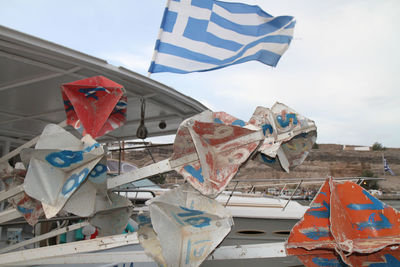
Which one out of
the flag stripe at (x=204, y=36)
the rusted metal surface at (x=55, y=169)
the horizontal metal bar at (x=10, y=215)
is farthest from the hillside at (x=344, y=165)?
the rusted metal surface at (x=55, y=169)

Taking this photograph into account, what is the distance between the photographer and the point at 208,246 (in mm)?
2420

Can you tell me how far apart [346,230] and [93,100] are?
2344mm

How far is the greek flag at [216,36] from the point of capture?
15.8 ft

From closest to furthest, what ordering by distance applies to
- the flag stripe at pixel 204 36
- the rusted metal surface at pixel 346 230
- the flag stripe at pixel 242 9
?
the rusted metal surface at pixel 346 230
the flag stripe at pixel 204 36
the flag stripe at pixel 242 9

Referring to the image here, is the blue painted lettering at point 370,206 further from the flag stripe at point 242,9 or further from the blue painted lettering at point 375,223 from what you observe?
the flag stripe at point 242,9

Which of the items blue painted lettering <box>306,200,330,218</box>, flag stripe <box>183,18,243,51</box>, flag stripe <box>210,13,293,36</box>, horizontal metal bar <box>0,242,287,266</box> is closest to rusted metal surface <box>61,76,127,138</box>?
horizontal metal bar <box>0,242,287,266</box>

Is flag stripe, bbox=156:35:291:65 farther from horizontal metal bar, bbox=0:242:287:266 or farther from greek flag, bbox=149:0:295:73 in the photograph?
horizontal metal bar, bbox=0:242:287:266

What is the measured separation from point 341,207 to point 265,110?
103 cm

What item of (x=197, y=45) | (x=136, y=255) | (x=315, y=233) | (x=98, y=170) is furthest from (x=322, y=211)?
(x=197, y=45)

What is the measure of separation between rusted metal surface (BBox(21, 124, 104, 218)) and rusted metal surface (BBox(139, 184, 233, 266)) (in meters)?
0.64

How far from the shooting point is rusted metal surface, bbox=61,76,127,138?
3.10 meters

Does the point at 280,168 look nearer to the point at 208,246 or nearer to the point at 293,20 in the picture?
the point at 208,246

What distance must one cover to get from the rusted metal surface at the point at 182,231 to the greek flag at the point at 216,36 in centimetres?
257

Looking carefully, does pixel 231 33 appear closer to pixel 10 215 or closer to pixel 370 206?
pixel 370 206
